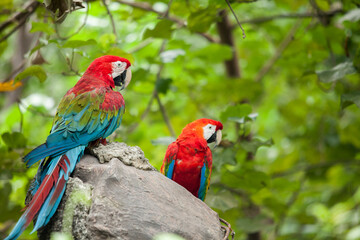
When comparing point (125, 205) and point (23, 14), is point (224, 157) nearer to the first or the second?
point (125, 205)

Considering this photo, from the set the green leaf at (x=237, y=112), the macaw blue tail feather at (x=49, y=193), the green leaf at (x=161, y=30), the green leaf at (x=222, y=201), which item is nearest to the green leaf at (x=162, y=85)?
the green leaf at (x=161, y=30)

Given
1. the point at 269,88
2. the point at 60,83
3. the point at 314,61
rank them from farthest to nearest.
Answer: the point at 60,83
the point at 269,88
the point at 314,61

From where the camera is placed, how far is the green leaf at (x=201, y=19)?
8.05 feet

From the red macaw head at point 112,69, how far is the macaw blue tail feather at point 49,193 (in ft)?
1.63

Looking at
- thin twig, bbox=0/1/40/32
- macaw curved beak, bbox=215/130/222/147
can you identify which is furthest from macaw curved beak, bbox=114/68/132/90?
thin twig, bbox=0/1/40/32

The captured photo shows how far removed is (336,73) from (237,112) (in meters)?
0.61

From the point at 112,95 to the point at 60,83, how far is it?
160 inches

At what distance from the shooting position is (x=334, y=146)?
3.71m

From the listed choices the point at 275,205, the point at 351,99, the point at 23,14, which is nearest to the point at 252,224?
the point at 275,205

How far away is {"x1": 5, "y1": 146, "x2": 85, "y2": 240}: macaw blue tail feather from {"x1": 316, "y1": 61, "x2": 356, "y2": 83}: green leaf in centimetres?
151

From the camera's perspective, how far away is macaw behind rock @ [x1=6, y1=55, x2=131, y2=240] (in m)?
1.41

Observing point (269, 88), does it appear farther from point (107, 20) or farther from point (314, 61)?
point (107, 20)

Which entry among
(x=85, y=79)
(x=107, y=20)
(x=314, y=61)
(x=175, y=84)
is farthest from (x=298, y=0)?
(x=85, y=79)

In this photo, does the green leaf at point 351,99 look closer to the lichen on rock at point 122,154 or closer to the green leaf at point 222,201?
the green leaf at point 222,201
